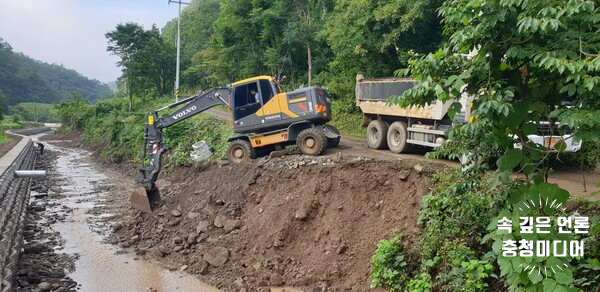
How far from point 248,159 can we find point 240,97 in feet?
6.16

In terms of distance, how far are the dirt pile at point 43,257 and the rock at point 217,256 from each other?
2.61m

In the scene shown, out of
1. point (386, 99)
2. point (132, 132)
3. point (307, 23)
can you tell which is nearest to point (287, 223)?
point (386, 99)

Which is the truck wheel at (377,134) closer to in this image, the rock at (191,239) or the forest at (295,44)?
the forest at (295,44)

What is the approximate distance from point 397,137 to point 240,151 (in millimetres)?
4798

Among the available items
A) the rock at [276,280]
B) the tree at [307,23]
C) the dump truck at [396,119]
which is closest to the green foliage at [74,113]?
the tree at [307,23]

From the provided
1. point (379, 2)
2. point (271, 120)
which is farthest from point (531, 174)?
point (379, 2)

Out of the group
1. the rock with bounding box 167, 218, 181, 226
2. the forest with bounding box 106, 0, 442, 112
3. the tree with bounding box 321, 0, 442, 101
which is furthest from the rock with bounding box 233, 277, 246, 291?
the tree with bounding box 321, 0, 442, 101

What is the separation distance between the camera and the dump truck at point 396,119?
11680mm

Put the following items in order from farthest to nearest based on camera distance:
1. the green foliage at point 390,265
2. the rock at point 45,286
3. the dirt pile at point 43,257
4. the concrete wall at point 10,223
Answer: the dirt pile at point 43,257, the rock at point 45,286, the concrete wall at point 10,223, the green foliage at point 390,265

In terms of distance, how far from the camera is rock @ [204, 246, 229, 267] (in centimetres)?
914

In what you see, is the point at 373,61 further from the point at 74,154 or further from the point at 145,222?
the point at 74,154

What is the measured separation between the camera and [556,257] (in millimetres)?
3918

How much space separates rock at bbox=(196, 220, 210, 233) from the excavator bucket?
257 centimetres

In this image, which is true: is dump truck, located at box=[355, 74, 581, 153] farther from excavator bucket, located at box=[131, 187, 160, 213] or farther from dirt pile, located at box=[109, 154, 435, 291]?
excavator bucket, located at box=[131, 187, 160, 213]
